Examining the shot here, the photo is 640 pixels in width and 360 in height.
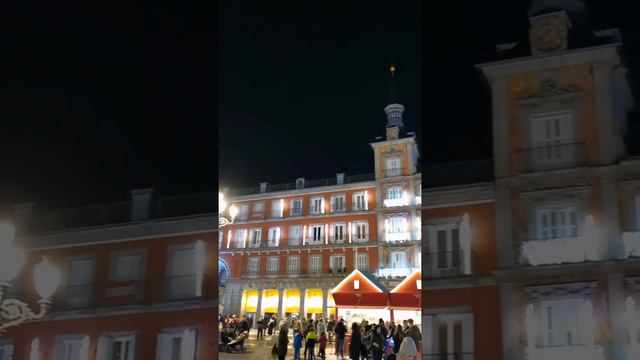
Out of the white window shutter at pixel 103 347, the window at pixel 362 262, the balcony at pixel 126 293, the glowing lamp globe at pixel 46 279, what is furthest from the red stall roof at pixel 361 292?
the glowing lamp globe at pixel 46 279

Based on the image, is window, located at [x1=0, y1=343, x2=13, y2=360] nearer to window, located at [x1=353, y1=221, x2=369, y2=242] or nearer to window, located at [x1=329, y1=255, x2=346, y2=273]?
window, located at [x1=329, y1=255, x2=346, y2=273]

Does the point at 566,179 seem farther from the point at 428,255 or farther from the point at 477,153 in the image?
the point at 428,255

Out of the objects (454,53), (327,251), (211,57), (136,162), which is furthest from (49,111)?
(454,53)

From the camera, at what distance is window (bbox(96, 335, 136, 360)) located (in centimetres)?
225

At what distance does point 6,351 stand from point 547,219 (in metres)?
2.15

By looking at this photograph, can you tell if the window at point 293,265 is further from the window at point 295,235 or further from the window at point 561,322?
the window at point 561,322

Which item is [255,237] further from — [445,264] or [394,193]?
[445,264]

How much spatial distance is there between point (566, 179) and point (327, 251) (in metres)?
0.95

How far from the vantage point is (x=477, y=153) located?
6.56 ft

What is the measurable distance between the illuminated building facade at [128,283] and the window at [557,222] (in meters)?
1.19

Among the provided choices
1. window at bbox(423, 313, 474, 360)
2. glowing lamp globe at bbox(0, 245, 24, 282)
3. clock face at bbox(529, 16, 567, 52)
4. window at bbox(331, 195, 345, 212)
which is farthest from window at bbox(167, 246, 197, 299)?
clock face at bbox(529, 16, 567, 52)

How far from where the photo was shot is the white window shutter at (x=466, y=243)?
1.96 meters

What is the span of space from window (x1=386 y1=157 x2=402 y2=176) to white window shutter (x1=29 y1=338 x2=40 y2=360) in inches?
62.0

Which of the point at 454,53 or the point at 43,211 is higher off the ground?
the point at 454,53
